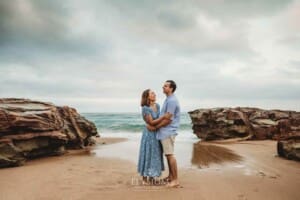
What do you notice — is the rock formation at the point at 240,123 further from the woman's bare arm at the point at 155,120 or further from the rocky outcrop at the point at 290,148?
the woman's bare arm at the point at 155,120

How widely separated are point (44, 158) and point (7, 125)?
207 cm

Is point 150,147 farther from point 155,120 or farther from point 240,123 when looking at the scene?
point 240,123

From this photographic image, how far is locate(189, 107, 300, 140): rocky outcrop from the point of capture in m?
18.5

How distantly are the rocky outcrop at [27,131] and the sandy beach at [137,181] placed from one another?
49cm

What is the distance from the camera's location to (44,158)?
10.6 metres

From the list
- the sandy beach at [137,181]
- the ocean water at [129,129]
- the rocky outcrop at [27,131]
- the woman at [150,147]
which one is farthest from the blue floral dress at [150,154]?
the ocean water at [129,129]

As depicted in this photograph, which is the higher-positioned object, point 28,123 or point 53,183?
point 28,123

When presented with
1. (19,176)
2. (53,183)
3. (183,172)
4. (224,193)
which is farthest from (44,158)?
(224,193)

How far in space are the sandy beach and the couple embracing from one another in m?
0.46

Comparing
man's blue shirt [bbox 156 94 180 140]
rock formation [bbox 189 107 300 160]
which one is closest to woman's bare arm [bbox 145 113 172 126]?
man's blue shirt [bbox 156 94 180 140]

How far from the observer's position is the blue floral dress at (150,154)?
689 centimetres

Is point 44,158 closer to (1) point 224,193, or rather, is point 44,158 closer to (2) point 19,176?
(2) point 19,176

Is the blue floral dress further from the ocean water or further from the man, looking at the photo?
the ocean water

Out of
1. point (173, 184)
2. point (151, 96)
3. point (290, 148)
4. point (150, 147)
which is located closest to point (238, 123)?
point (290, 148)
